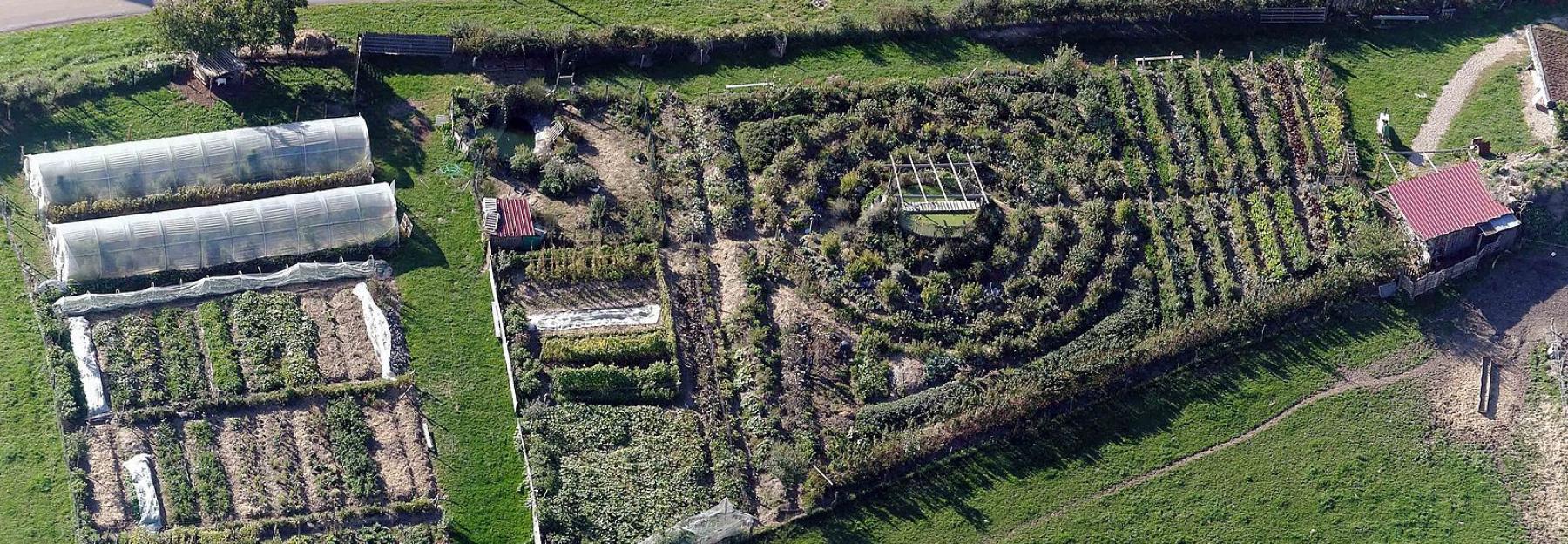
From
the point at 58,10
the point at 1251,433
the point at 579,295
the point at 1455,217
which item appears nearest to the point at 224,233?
the point at 579,295

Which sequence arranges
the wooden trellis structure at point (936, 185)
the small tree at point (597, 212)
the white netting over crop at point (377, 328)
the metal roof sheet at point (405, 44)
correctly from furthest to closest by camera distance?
the metal roof sheet at point (405, 44) → the wooden trellis structure at point (936, 185) → the small tree at point (597, 212) → the white netting over crop at point (377, 328)

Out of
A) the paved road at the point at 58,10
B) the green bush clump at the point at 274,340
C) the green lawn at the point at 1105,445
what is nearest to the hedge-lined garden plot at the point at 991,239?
the green lawn at the point at 1105,445

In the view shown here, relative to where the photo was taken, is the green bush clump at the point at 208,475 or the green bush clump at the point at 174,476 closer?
the green bush clump at the point at 174,476

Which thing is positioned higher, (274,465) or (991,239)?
(991,239)

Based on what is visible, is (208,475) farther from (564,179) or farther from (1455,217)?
(1455,217)

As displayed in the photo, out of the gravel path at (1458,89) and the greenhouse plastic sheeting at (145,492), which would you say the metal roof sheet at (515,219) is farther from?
the gravel path at (1458,89)

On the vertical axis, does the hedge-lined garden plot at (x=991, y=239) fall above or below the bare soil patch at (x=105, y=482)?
above

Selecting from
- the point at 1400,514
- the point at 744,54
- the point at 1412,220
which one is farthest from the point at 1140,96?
the point at 1400,514
